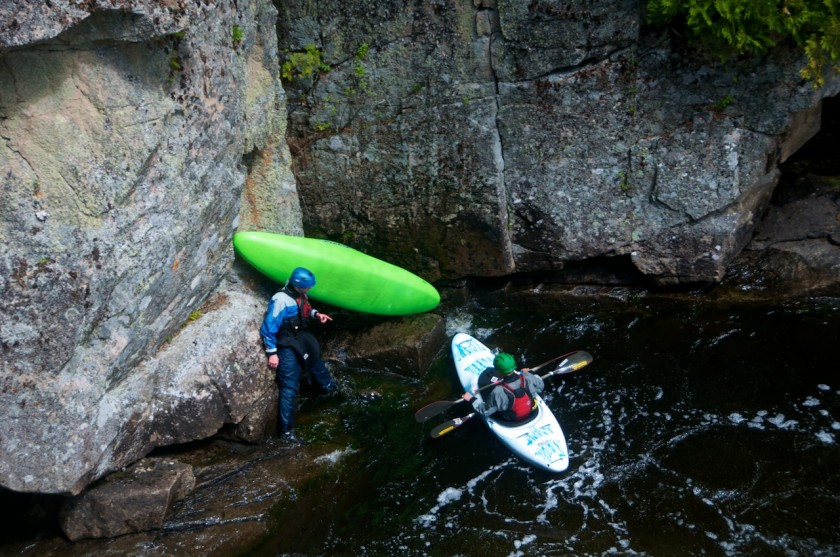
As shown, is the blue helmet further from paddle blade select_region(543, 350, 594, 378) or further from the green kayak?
paddle blade select_region(543, 350, 594, 378)

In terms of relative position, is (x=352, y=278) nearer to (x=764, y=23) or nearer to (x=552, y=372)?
(x=552, y=372)

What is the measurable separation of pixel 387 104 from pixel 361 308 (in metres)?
2.02

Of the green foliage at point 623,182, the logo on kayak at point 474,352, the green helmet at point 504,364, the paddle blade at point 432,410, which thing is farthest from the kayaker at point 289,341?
the green foliage at point 623,182

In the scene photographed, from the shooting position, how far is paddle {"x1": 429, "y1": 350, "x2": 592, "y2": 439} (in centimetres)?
601

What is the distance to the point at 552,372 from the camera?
6434mm

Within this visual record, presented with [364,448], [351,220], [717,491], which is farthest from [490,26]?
[717,491]

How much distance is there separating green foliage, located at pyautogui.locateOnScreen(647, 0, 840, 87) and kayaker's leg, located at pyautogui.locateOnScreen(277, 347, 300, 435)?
4.34 m

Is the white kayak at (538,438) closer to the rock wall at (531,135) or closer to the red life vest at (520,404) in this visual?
the red life vest at (520,404)

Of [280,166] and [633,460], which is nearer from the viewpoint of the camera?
[633,460]

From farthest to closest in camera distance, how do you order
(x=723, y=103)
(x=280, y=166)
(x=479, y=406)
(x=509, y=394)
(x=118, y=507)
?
(x=280, y=166) → (x=723, y=103) → (x=479, y=406) → (x=509, y=394) → (x=118, y=507)

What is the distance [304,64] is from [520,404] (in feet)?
12.6

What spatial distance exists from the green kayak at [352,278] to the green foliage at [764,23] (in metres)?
3.29

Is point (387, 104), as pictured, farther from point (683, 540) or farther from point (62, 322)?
point (683, 540)

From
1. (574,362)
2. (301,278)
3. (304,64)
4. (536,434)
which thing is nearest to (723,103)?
(574,362)
